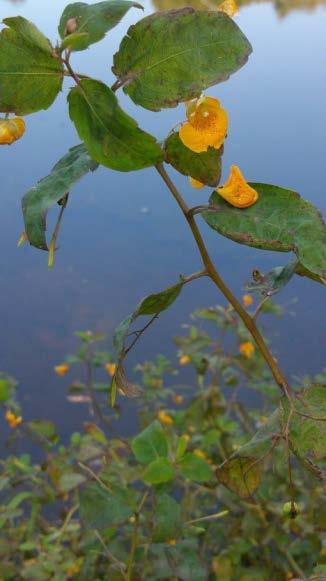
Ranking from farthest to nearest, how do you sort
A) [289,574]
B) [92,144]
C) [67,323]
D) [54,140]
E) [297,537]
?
[54,140] → [67,323] → [297,537] → [289,574] → [92,144]

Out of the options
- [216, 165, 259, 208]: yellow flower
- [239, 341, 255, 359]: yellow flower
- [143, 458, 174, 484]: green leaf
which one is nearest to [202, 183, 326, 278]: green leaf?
[216, 165, 259, 208]: yellow flower

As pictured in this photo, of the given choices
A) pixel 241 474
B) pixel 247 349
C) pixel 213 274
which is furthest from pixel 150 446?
pixel 247 349

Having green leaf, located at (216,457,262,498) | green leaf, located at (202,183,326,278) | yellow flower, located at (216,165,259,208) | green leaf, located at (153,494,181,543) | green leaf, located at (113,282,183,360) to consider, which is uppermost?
yellow flower, located at (216,165,259,208)

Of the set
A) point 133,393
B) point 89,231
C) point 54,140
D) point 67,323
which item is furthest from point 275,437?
point 54,140

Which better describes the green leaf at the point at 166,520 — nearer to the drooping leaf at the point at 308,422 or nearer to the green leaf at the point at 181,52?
the drooping leaf at the point at 308,422

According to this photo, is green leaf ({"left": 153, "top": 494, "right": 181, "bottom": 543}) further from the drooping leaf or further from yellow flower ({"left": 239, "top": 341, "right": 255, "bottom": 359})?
yellow flower ({"left": 239, "top": 341, "right": 255, "bottom": 359})

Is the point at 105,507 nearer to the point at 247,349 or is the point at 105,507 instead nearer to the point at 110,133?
the point at 110,133

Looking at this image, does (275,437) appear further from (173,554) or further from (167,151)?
(173,554)
